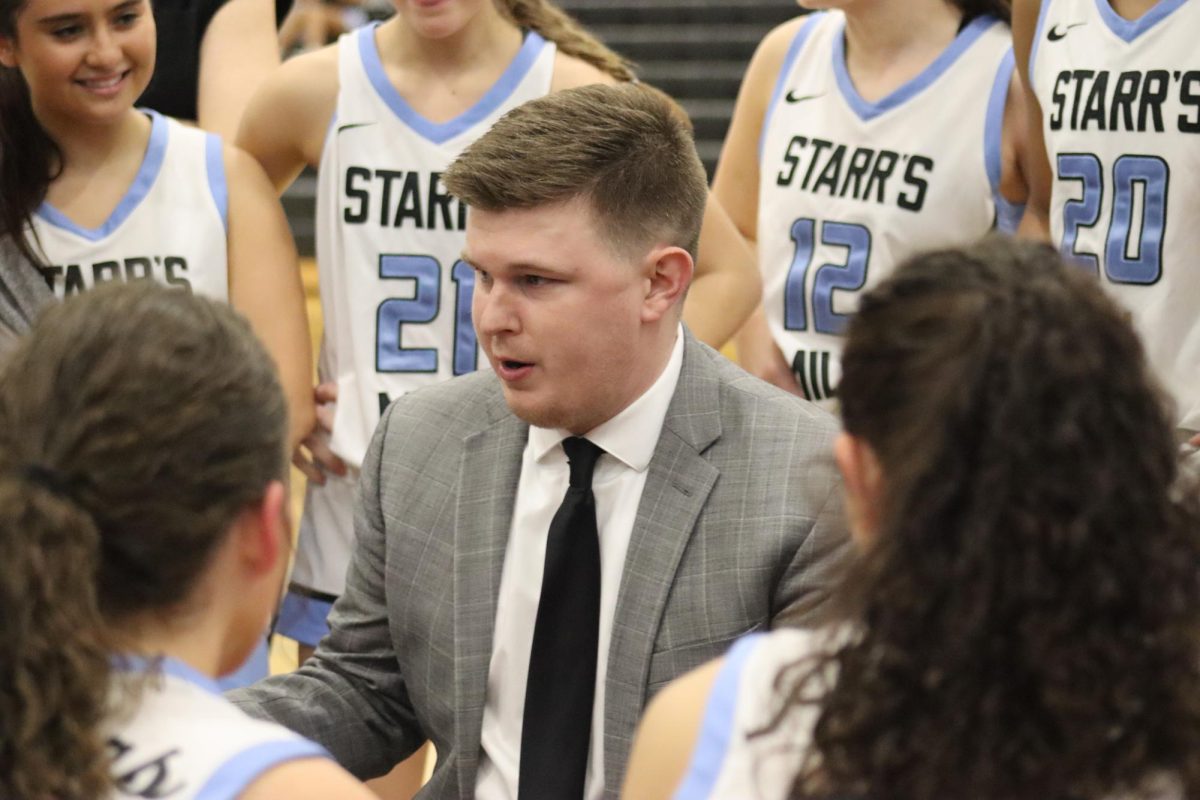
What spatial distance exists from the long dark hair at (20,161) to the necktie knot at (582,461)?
104cm

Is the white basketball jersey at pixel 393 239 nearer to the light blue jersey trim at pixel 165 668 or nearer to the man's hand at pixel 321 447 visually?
the man's hand at pixel 321 447

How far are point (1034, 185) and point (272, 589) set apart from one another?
5.51 feet

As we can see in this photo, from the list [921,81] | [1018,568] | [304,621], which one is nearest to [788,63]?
[921,81]

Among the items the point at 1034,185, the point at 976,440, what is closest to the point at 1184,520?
the point at 976,440

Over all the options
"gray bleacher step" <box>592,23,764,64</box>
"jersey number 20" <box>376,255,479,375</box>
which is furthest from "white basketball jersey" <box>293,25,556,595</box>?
"gray bleacher step" <box>592,23,764,64</box>

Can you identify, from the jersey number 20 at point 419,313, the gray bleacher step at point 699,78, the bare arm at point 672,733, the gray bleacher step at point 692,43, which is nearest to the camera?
the bare arm at point 672,733

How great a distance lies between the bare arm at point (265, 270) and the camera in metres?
2.58

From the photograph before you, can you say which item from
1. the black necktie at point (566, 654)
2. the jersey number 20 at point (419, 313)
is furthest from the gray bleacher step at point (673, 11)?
the black necktie at point (566, 654)

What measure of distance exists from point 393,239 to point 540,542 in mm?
934

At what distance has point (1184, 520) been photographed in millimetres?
1132

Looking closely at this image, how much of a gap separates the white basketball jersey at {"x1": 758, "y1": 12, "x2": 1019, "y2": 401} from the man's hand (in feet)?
2.52

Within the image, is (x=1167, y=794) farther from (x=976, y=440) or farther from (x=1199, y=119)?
(x=1199, y=119)

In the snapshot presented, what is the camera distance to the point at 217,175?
2.60 metres

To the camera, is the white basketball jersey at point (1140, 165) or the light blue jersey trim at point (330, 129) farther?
the light blue jersey trim at point (330, 129)
